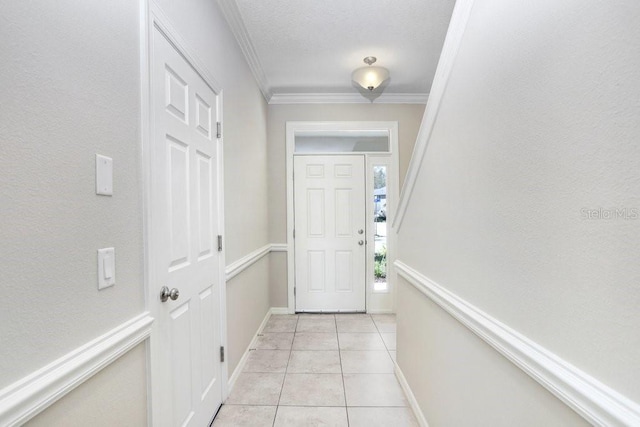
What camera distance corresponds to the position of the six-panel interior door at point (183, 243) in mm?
1269

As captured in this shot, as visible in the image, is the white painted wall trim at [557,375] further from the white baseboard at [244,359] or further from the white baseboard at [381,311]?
the white baseboard at [381,311]

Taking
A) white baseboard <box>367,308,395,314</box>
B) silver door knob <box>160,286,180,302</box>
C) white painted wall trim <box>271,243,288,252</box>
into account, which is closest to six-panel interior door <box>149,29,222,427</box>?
silver door knob <box>160,286,180,302</box>

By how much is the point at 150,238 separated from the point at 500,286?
1181 millimetres

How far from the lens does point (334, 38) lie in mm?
2652

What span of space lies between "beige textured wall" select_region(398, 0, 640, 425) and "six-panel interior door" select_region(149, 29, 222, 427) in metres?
1.16

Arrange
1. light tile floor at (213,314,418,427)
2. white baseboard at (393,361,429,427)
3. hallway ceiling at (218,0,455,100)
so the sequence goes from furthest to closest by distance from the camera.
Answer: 1. hallway ceiling at (218,0,455,100)
2. light tile floor at (213,314,418,427)
3. white baseboard at (393,361,429,427)

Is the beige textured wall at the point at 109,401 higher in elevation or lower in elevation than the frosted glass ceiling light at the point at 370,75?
lower

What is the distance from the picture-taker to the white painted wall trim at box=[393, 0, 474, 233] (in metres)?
1.24

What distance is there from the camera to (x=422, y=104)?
12.8 ft

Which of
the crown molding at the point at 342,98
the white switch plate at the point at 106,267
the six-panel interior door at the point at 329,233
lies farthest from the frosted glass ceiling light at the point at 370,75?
the white switch plate at the point at 106,267

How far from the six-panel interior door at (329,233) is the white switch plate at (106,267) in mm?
2937

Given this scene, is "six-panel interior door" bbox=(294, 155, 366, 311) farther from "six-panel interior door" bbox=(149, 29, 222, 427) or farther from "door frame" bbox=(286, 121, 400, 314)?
"six-panel interior door" bbox=(149, 29, 222, 427)

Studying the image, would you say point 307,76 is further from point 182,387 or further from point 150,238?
point 182,387

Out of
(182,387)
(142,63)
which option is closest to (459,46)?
(142,63)
